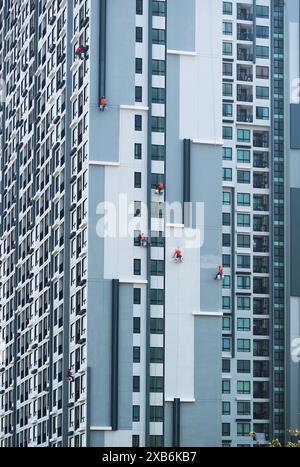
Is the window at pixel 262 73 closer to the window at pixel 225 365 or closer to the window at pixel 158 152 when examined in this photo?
the window at pixel 225 365

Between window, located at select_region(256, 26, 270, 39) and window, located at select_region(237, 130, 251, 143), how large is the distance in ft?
24.2

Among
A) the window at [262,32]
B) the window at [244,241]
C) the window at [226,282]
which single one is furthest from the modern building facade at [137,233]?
the window at [262,32]

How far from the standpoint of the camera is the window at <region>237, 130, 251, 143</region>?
90.5m

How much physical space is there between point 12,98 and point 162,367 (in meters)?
32.9

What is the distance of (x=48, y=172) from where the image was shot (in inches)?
3017

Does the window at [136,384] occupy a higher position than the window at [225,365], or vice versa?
the window at [225,365]

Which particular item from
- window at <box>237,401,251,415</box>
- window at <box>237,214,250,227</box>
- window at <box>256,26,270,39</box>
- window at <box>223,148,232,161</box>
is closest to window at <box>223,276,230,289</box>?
window at <box>237,214,250,227</box>

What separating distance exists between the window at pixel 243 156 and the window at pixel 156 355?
2884cm

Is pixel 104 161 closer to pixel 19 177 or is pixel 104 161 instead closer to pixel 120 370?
pixel 120 370

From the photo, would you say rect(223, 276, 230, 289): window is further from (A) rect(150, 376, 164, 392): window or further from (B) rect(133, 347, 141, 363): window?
(B) rect(133, 347, 141, 363): window

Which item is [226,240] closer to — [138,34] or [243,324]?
[243,324]

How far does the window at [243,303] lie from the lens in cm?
8738

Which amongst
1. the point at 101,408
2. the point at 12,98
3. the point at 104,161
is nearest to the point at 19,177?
the point at 12,98

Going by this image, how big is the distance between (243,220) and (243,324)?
305 inches
